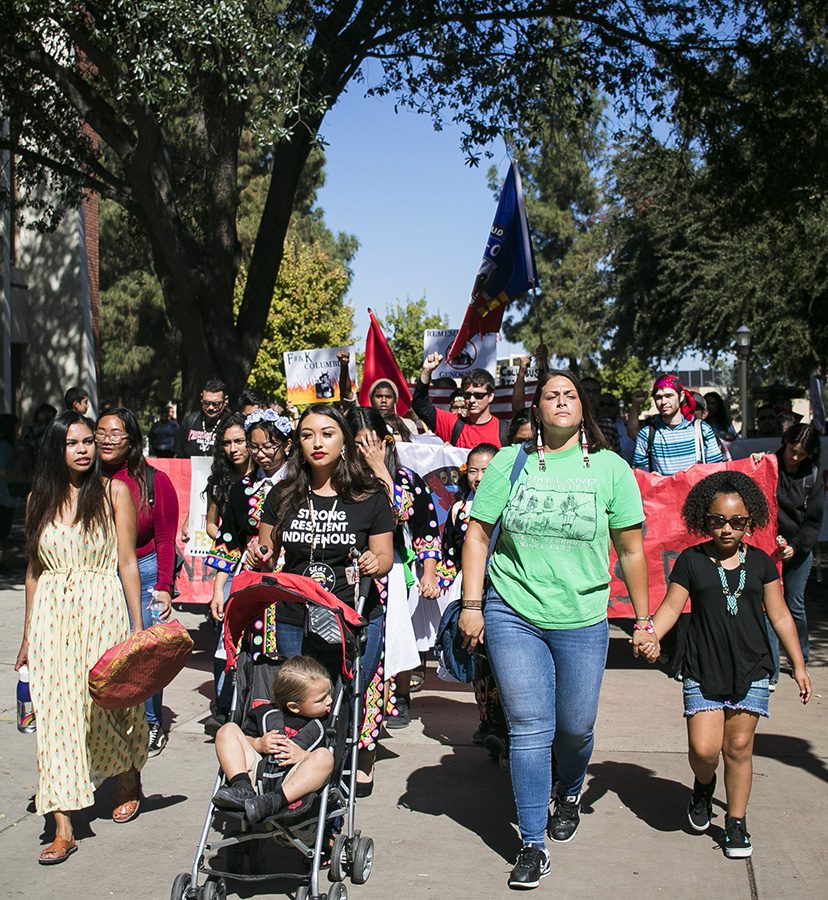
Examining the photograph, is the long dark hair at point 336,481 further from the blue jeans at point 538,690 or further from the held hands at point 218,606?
the held hands at point 218,606

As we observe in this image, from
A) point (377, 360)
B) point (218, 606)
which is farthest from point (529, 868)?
point (377, 360)

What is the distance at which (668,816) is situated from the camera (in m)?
5.60

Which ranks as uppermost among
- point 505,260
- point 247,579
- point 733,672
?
point 505,260

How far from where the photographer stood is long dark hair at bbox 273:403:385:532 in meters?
5.45

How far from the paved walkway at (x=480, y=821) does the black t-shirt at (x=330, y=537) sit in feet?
3.81

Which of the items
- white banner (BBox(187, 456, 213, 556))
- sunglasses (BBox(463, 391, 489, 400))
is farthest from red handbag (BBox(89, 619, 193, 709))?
white banner (BBox(187, 456, 213, 556))

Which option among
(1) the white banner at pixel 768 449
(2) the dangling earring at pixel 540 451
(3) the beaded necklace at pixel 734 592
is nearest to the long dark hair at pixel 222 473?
(2) the dangling earring at pixel 540 451

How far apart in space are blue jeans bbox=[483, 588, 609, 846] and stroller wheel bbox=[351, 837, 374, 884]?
24.3 inches

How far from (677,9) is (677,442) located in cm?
704

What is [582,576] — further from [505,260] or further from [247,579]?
[505,260]

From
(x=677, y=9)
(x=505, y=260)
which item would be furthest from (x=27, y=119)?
(x=677, y=9)

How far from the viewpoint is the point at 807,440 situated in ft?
28.3

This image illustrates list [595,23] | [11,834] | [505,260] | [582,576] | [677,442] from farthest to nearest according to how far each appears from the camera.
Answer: [595,23] < [505,260] < [677,442] < [11,834] < [582,576]

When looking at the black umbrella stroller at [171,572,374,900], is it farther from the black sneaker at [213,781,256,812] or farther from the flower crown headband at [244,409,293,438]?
the flower crown headband at [244,409,293,438]
